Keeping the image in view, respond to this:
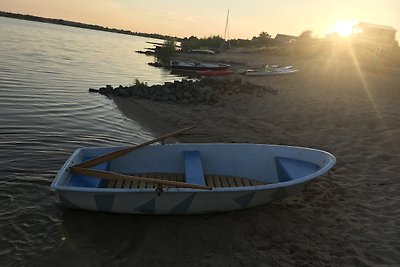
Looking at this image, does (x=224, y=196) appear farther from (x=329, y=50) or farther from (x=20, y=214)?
(x=329, y=50)

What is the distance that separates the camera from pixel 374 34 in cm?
4391

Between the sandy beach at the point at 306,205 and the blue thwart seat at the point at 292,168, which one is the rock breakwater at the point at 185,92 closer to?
the sandy beach at the point at 306,205

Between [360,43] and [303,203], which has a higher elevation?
[360,43]

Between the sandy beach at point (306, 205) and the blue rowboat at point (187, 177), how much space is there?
455mm

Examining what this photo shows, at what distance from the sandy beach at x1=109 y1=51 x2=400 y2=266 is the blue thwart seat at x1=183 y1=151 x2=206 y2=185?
0.72 metres

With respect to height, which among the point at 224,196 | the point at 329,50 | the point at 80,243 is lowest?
the point at 80,243

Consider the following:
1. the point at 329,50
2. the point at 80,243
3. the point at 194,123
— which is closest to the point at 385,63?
the point at 329,50

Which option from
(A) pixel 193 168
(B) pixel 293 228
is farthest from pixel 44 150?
(B) pixel 293 228

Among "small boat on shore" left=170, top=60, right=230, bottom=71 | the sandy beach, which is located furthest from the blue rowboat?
"small boat on shore" left=170, top=60, right=230, bottom=71

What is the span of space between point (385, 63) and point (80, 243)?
113 feet

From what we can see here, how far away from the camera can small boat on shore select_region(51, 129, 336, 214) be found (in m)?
5.77

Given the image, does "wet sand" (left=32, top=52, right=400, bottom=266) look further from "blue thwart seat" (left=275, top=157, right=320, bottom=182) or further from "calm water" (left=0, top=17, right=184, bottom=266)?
"blue thwart seat" (left=275, top=157, right=320, bottom=182)

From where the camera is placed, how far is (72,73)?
25.8 m

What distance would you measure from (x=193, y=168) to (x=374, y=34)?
44.7 meters
